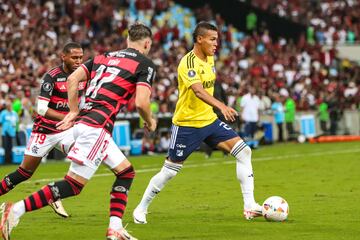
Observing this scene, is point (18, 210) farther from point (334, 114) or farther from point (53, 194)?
point (334, 114)

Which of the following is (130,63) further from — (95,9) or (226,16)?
(226,16)

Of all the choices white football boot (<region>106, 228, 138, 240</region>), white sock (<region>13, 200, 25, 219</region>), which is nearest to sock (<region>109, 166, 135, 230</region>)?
white football boot (<region>106, 228, 138, 240</region>)

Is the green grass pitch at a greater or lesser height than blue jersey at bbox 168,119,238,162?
lesser

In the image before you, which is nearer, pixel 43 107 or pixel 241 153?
pixel 241 153

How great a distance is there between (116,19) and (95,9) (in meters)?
1.07

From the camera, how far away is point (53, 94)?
13.9m

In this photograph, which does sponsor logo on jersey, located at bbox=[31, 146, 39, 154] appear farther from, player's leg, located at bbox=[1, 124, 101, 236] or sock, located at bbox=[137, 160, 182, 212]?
player's leg, located at bbox=[1, 124, 101, 236]

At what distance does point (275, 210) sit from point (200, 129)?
4.82 feet

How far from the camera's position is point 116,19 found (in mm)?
40656

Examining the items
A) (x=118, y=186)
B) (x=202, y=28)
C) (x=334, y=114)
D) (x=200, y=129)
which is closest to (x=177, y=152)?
(x=200, y=129)

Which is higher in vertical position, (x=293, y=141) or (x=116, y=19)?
(x=116, y=19)

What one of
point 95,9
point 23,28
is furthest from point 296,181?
point 95,9

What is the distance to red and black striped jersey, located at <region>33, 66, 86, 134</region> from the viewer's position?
13.8m

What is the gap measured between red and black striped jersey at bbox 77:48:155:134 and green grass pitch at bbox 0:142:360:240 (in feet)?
4.89
